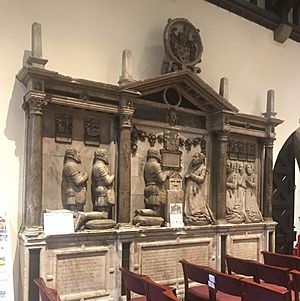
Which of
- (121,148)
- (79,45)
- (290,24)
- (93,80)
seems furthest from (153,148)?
(290,24)

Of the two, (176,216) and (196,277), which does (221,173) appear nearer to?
(176,216)

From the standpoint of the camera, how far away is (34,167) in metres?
3.48

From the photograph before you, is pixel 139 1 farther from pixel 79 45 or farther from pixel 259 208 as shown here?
pixel 259 208

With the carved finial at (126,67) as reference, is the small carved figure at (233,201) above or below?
below

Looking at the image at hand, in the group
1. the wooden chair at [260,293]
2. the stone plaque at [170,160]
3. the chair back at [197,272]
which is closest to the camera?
the wooden chair at [260,293]

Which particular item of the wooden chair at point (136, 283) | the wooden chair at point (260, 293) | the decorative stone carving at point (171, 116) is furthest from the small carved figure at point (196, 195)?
the wooden chair at point (260, 293)

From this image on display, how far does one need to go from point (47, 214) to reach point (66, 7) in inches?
83.0

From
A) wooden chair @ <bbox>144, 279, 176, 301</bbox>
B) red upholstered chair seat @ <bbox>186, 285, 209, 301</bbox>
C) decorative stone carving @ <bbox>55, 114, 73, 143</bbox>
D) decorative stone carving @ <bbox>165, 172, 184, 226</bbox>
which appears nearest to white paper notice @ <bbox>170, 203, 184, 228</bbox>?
decorative stone carving @ <bbox>165, 172, 184, 226</bbox>

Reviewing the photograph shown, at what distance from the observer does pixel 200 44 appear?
187 inches

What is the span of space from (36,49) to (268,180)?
11.1ft

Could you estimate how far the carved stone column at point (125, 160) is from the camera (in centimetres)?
397

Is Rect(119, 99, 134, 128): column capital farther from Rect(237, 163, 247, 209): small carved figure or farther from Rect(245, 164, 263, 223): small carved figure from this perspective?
Rect(245, 164, 263, 223): small carved figure

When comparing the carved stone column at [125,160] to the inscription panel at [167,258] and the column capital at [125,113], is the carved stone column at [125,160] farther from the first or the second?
the inscription panel at [167,258]

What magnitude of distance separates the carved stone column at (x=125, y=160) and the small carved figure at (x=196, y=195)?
81 cm
